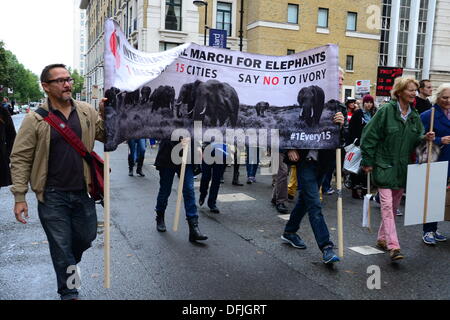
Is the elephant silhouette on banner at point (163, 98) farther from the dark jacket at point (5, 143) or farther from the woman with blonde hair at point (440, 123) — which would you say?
the woman with blonde hair at point (440, 123)

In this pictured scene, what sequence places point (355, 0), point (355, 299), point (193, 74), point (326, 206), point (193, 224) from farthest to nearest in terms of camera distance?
1. point (355, 0)
2. point (326, 206)
3. point (193, 224)
4. point (193, 74)
5. point (355, 299)

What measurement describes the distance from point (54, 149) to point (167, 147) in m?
2.25

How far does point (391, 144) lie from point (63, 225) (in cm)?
352

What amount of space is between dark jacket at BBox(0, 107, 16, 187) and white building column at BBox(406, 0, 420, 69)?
46.8 meters

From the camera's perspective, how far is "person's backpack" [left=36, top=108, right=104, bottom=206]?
3.36 meters

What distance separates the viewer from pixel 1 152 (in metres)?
5.23

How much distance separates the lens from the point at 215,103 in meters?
4.71

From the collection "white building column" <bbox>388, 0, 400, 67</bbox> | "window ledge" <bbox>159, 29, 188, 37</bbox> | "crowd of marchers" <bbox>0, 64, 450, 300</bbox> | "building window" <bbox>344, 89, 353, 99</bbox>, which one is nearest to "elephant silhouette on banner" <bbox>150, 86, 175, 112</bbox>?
"crowd of marchers" <bbox>0, 64, 450, 300</bbox>

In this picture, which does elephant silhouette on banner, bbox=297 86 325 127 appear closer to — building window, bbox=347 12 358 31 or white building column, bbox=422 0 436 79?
building window, bbox=347 12 358 31

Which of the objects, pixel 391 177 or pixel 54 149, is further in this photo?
pixel 391 177

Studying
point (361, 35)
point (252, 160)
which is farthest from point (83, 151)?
point (361, 35)

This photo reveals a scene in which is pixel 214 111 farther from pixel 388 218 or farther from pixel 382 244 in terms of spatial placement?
pixel 382 244
